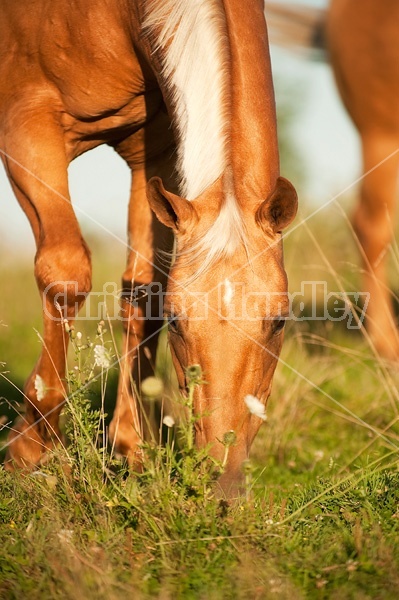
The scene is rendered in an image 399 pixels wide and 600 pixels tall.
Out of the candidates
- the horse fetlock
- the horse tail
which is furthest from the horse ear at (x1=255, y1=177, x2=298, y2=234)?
the horse tail

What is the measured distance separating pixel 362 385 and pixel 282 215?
8.77ft

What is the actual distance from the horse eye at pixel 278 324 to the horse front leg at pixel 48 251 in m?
1.04

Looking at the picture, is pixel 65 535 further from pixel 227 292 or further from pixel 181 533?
pixel 227 292

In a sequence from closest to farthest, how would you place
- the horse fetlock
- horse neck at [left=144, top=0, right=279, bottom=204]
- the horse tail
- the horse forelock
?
the horse forelock
horse neck at [left=144, top=0, right=279, bottom=204]
the horse fetlock
the horse tail

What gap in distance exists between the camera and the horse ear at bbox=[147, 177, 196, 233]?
3.17 metres

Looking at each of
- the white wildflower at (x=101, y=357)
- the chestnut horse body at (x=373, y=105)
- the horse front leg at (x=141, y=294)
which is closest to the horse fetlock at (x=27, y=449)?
the horse front leg at (x=141, y=294)

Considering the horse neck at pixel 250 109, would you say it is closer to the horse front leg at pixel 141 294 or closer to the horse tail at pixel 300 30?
the horse front leg at pixel 141 294

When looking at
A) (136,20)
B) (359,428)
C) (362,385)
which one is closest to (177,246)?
(136,20)

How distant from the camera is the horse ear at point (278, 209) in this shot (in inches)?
123

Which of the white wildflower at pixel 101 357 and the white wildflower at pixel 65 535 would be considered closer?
the white wildflower at pixel 65 535

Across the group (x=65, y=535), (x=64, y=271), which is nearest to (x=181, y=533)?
(x=65, y=535)

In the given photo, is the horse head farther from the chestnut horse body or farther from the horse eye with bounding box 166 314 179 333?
the chestnut horse body

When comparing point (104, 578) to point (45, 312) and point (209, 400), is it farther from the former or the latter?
point (45, 312)

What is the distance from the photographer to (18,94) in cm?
405
